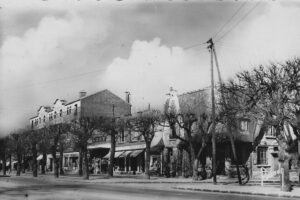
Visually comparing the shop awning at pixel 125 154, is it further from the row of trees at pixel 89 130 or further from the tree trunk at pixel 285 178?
the tree trunk at pixel 285 178

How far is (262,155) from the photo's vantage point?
43438 millimetres

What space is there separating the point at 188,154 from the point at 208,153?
2.08 metres

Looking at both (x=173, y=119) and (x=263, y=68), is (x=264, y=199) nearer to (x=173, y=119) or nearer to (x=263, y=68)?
(x=263, y=68)

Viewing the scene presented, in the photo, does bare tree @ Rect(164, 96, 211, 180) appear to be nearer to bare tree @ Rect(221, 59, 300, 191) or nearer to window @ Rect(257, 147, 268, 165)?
window @ Rect(257, 147, 268, 165)

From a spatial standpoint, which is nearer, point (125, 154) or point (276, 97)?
point (276, 97)

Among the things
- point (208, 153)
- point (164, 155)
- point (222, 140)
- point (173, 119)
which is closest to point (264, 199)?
point (173, 119)

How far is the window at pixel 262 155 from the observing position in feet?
141

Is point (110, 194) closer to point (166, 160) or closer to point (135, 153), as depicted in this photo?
point (166, 160)

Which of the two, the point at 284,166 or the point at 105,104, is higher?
the point at 105,104

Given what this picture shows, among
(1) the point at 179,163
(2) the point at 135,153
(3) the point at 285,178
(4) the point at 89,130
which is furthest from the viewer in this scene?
(2) the point at 135,153

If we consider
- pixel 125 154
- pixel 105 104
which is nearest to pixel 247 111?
pixel 125 154

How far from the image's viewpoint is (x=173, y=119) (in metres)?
36.4

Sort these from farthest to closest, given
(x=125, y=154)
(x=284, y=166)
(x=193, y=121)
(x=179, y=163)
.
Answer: (x=125, y=154), (x=179, y=163), (x=193, y=121), (x=284, y=166)

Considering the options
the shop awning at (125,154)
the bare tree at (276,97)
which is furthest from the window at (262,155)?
the bare tree at (276,97)
